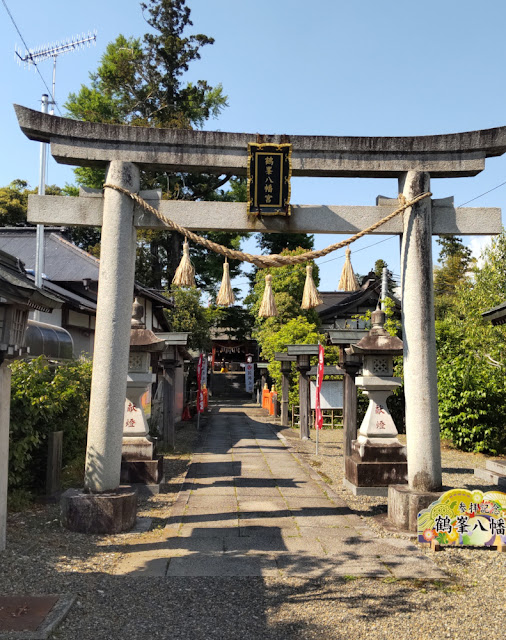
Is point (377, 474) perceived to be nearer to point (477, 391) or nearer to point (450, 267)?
point (477, 391)

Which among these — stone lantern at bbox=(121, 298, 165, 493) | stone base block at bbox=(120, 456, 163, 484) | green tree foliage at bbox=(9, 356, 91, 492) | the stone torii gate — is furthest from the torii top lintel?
stone base block at bbox=(120, 456, 163, 484)

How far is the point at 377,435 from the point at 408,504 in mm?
2910

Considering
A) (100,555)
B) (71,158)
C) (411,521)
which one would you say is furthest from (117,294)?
(411,521)

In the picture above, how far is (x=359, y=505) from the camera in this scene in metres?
8.02

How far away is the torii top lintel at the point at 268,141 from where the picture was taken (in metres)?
6.60

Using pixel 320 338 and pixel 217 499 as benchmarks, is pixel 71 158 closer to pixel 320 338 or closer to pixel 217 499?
pixel 217 499

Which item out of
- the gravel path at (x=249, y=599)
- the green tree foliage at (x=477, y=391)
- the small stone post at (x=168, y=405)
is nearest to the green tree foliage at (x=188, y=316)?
the small stone post at (x=168, y=405)

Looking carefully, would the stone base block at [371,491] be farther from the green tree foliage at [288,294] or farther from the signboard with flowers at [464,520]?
the green tree foliage at [288,294]

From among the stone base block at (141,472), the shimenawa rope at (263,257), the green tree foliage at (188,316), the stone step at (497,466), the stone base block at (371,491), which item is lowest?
the stone base block at (371,491)

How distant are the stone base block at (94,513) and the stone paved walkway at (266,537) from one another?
1.66ft

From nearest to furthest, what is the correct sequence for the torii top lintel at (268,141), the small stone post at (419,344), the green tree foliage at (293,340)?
the small stone post at (419,344) → the torii top lintel at (268,141) → the green tree foliage at (293,340)

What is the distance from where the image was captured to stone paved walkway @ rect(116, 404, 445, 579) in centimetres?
503

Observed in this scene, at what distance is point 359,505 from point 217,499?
2.19 m

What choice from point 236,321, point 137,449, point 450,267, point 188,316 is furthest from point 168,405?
point 450,267
